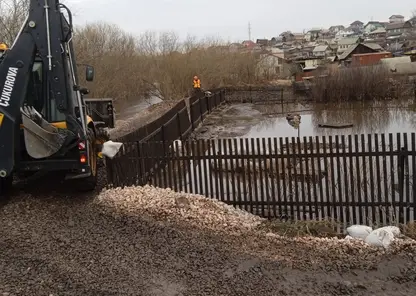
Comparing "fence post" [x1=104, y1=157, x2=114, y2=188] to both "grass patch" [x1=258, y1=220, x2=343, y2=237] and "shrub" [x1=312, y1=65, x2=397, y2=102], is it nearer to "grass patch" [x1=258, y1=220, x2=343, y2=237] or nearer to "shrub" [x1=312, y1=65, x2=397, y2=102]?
"grass patch" [x1=258, y1=220, x2=343, y2=237]

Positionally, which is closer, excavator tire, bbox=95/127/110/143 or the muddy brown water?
the muddy brown water

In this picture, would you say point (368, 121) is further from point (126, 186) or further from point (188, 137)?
point (126, 186)

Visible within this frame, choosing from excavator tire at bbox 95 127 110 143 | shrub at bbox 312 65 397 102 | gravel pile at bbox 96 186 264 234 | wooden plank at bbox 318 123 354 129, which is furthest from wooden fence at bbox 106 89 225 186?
shrub at bbox 312 65 397 102

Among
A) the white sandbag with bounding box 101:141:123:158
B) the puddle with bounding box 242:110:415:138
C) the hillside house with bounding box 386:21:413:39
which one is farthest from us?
the hillside house with bounding box 386:21:413:39

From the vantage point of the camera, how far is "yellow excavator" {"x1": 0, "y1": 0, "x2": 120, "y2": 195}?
745 centimetres

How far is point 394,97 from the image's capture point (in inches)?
1695

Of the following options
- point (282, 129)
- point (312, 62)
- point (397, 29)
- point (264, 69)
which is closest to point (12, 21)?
point (282, 129)

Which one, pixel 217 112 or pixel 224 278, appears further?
pixel 217 112

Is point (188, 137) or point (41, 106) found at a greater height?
point (41, 106)

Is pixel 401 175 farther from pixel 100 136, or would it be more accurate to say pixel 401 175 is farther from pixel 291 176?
Result: pixel 100 136

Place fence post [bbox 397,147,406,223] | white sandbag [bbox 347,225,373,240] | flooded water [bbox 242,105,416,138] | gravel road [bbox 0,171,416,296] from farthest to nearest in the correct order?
flooded water [bbox 242,105,416,138] → fence post [bbox 397,147,406,223] → white sandbag [bbox 347,225,373,240] → gravel road [bbox 0,171,416,296]

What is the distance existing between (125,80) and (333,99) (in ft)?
61.6

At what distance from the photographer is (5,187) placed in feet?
27.7

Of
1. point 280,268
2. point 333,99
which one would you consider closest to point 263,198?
point 280,268
